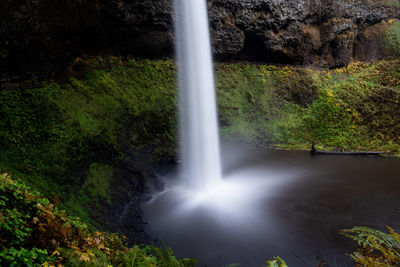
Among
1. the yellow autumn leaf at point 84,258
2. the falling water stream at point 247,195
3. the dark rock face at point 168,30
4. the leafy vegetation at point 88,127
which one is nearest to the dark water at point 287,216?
the falling water stream at point 247,195

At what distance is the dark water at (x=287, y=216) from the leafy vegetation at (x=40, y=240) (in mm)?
3926

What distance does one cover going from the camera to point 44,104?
13125mm

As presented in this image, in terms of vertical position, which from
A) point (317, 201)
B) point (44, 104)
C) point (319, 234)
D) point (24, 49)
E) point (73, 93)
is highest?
point (24, 49)

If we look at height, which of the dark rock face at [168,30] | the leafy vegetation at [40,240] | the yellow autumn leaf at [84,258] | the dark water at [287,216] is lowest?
the dark water at [287,216]

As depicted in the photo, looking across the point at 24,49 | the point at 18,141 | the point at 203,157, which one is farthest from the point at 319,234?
the point at 24,49

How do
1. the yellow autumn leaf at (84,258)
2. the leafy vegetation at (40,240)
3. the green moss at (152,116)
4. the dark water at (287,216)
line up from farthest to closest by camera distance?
the green moss at (152,116), the dark water at (287,216), the yellow autumn leaf at (84,258), the leafy vegetation at (40,240)

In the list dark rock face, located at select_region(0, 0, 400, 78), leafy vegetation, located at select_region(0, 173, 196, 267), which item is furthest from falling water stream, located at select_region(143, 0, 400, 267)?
leafy vegetation, located at select_region(0, 173, 196, 267)

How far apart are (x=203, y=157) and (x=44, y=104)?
27.2ft

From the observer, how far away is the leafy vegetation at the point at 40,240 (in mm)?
3855

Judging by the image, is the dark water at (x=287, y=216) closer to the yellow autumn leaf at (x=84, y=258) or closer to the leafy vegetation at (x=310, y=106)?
the leafy vegetation at (x=310, y=106)

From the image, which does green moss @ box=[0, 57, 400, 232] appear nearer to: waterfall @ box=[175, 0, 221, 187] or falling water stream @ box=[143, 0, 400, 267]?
waterfall @ box=[175, 0, 221, 187]

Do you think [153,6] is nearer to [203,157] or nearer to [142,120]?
[142,120]

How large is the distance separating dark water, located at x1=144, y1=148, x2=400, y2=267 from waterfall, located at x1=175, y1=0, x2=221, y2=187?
1.42 m

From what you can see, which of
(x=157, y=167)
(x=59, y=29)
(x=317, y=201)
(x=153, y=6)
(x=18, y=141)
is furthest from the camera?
(x=153, y=6)
